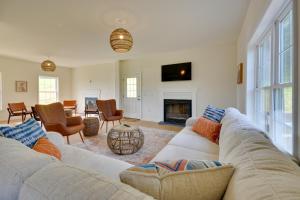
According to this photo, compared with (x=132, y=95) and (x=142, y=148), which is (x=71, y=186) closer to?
(x=142, y=148)

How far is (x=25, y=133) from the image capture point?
1432 mm

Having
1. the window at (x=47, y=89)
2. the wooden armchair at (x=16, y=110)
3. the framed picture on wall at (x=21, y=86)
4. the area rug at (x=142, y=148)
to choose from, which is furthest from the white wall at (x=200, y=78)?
the framed picture on wall at (x=21, y=86)

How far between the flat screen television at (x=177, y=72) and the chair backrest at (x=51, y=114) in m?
3.36

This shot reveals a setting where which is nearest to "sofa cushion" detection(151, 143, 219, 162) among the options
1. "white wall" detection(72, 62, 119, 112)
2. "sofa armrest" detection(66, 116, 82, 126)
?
"sofa armrest" detection(66, 116, 82, 126)

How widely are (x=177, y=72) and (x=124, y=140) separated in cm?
327

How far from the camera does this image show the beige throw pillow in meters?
0.63

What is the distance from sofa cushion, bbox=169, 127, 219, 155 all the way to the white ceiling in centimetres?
198

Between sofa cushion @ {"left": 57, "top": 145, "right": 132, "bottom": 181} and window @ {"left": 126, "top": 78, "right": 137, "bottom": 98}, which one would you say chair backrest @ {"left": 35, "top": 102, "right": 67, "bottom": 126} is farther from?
window @ {"left": 126, "top": 78, "right": 137, "bottom": 98}

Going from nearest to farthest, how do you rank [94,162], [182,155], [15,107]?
[94,162]
[182,155]
[15,107]

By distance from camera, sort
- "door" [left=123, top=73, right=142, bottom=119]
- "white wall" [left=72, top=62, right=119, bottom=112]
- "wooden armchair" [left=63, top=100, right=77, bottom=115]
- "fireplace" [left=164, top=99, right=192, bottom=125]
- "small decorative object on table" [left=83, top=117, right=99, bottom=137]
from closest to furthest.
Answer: "small decorative object on table" [left=83, top=117, right=99, bottom=137]
"fireplace" [left=164, top=99, right=192, bottom=125]
"door" [left=123, top=73, right=142, bottom=119]
"white wall" [left=72, top=62, right=119, bottom=112]
"wooden armchair" [left=63, top=100, right=77, bottom=115]

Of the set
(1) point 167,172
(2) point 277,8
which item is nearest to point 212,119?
(2) point 277,8

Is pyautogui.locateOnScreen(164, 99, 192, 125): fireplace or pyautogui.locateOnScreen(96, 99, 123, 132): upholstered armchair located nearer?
pyautogui.locateOnScreen(96, 99, 123, 132): upholstered armchair

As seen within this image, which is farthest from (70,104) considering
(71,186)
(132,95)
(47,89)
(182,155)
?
(71,186)

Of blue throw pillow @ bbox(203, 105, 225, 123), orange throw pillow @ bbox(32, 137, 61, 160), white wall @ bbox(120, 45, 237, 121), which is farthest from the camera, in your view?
white wall @ bbox(120, 45, 237, 121)
